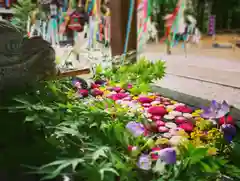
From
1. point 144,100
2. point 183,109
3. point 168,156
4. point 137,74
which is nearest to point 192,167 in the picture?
point 168,156

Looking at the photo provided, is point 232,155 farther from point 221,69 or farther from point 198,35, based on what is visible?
point 198,35

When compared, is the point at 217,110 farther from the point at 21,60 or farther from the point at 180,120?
the point at 21,60

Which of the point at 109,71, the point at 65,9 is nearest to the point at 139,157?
the point at 109,71

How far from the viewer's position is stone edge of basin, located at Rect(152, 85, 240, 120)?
1.13 metres

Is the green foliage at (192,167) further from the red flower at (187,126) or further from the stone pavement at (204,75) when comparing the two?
the stone pavement at (204,75)

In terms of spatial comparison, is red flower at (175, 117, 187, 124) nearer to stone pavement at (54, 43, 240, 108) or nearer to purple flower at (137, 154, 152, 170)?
stone pavement at (54, 43, 240, 108)

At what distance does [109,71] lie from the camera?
1.93 m

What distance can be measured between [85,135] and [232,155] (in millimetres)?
448

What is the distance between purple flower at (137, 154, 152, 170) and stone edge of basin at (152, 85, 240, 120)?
56cm

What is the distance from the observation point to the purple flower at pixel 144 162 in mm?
719

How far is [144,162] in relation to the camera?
0.73 meters

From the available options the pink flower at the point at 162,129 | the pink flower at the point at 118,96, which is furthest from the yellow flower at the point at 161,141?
the pink flower at the point at 118,96

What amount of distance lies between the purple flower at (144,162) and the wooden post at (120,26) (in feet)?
4.53

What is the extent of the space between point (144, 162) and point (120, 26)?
4.86ft
